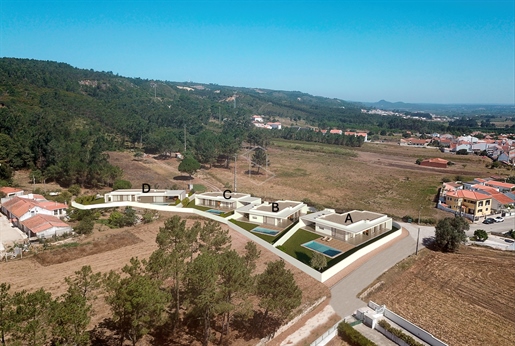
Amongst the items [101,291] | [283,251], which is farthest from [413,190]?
[101,291]

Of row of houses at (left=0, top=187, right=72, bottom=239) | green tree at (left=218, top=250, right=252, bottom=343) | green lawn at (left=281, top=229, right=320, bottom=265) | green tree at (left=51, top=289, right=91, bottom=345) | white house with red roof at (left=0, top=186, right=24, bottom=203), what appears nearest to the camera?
green tree at (left=51, top=289, right=91, bottom=345)

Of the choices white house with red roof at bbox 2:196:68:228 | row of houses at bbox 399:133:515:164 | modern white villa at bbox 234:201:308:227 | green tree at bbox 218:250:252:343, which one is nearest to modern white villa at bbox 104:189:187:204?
white house with red roof at bbox 2:196:68:228

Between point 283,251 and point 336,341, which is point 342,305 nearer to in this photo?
point 336,341

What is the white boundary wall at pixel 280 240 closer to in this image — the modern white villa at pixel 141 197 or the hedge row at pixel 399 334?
the modern white villa at pixel 141 197

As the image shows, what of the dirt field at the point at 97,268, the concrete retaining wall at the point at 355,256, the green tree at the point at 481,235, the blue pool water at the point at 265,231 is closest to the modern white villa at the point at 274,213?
the blue pool water at the point at 265,231

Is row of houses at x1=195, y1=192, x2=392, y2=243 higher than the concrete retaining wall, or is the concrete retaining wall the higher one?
row of houses at x1=195, y1=192, x2=392, y2=243

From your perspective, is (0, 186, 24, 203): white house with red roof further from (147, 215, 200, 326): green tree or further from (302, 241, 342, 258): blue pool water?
(302, 241, 342, 258): blue pool water

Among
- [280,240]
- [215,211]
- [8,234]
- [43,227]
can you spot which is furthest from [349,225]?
[8,234]
